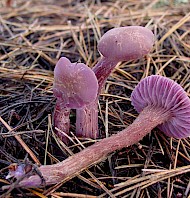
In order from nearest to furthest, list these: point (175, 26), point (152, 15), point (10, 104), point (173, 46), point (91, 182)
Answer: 1. point (91, 182)
2. point (10, 104)
3. point (173, 46)
4. point (175, 26)
5. point (152, 15)

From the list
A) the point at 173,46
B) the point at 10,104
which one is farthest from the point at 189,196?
the point at 173,46

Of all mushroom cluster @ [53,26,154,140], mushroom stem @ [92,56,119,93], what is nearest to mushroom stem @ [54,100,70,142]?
mushroom cluster @ [53,26,154,140]

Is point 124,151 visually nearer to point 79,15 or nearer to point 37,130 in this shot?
point 37,130

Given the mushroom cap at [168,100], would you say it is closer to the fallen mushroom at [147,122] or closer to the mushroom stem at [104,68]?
the fallen mushroom at [147,122]

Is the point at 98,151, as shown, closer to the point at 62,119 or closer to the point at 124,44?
the point at 62,119

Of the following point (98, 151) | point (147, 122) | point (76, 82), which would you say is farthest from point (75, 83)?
point (147, 122)

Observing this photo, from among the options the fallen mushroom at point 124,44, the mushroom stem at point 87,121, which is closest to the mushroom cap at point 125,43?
the fallen mushroom at point 124,44
